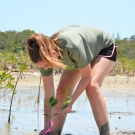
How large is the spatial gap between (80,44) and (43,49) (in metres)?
0.45

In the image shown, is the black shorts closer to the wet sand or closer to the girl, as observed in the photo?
the girl

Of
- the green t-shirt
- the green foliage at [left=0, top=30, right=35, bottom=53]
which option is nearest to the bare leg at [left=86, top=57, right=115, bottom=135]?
the green t-shirt

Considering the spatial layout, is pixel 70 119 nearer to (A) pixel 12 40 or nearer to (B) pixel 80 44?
(B) pixel 80 44

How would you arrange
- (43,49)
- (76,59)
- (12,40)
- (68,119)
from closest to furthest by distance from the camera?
(43,49), (76,59), (68,119), (12,40)

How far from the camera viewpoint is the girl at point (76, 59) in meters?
4.32

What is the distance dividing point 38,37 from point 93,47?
0.74 m

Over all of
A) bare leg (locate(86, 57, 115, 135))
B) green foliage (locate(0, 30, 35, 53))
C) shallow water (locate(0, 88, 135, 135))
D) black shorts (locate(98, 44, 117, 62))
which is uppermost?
black shorts (locate(98, 44, 117, 62))

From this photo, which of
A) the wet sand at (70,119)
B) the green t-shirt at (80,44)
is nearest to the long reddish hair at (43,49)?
the green t-shirt at (80,44)

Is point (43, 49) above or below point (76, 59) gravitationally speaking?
above

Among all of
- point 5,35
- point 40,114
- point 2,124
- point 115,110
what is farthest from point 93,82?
point 5,35

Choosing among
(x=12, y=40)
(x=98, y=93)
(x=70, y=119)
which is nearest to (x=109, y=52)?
(x=98, y=93)

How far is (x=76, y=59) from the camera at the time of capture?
4.55 meters

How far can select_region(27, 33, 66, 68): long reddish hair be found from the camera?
422 centimetres

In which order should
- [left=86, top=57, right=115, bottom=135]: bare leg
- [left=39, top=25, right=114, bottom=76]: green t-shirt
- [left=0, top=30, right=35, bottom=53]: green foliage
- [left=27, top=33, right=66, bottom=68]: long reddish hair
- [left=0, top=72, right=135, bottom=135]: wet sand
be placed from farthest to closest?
[left=0, top=30, right=35, bottom=53]: green foliage → [left=0, top=72, right=135, bottom=135]: wet sand → [left=86, top=57, right=115, bottom=135]: bare leg → [left=39, top=25, right=114, bottom=76]: green t-shirt → [left=27, top=33, right=66, bottom=68]: long reddish hair
